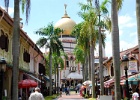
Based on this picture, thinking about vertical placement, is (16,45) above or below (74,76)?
above

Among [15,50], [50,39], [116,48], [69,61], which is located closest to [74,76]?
[69,61]

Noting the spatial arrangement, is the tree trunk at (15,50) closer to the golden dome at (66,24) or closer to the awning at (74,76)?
the awning at (74,76)

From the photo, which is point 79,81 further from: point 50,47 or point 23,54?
point 23,54

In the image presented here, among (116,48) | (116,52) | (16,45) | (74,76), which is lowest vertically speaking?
(74,76)

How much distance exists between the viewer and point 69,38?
10119 cm

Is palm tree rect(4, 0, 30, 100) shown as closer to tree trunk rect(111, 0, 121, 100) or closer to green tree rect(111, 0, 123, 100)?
green tree rect(111, 0, 123, 100)

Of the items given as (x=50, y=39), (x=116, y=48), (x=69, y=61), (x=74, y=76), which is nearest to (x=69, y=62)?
(x=69, y=61)

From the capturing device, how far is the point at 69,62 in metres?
106

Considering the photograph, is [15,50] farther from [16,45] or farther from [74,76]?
[74,76]

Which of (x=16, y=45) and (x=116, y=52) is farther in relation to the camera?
(x=16, y=45)

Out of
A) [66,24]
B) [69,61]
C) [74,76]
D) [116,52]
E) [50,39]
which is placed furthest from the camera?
[69,61]

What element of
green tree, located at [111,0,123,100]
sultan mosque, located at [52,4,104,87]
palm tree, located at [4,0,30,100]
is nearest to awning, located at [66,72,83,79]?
sultan mosque, located at [52,4,104,87]

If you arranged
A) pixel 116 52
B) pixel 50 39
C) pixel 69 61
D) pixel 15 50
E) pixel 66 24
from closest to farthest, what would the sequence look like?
pixel 116 52
pixel 15 50
pixel 50 39
pixel 66 24
pixel 69 61

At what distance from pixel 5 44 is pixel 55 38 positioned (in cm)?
2948
